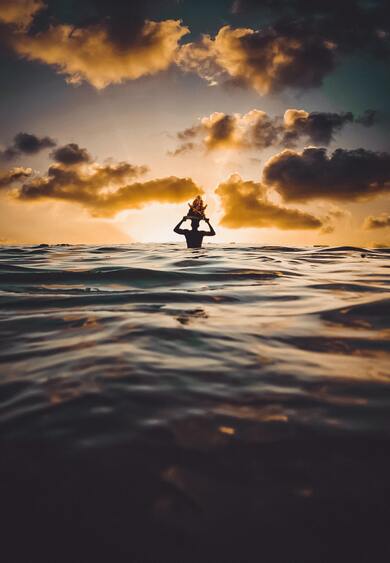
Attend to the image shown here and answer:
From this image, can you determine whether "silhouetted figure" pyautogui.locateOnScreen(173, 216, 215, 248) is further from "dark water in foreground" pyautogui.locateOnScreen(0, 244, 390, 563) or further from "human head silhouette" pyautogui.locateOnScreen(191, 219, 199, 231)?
"dark water in foreground" pyautogui.locateOnScreen(0, 244, 390, 563)

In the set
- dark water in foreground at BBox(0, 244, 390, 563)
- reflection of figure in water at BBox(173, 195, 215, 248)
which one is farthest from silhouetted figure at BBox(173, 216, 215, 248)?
dark water in foreground at BBox(0, 244, 390, 563)

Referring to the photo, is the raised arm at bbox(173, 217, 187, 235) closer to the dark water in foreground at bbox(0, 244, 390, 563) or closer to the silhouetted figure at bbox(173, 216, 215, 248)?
the silhouetted figure at bbox(173, 216, 215, 248)

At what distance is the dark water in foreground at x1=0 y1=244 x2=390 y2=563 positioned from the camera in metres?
0.87

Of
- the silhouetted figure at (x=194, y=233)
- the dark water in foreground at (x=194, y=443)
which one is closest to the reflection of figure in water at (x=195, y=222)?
the silhouetted figure at (x=194, y=233)

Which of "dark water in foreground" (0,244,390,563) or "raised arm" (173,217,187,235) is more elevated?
"raised arm" (173,217,187,235)

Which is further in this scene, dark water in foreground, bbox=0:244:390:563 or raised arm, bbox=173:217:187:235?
raised arm, bbox=173:217:187:235

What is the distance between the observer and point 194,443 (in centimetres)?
124

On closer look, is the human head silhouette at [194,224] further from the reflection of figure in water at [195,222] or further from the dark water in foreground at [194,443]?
the dark water in foreground at [194,443]

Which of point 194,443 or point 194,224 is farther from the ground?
point 194,224

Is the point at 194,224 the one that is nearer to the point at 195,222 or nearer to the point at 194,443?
the point at 195,222

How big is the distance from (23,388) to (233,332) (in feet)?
4.99

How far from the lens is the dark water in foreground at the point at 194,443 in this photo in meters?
0.87

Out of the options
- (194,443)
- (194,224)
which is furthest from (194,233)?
(194,443)

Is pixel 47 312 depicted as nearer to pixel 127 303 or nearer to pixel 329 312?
pixel 127 303
